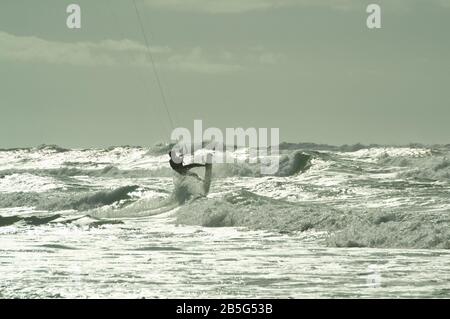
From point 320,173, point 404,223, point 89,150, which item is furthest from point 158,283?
point 89,150

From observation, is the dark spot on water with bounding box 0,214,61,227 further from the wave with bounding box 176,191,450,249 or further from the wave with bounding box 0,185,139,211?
the wave with bounding box 0,185,139,211

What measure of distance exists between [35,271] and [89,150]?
56423 millimetres

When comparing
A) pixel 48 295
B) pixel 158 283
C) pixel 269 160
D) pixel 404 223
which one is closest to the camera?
pixel 48 295

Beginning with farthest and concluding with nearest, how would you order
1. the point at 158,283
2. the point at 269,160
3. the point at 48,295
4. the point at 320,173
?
1. the point at 269,160
2. the point at 320,173
3. the point at 158,283
4. the point at 48,295

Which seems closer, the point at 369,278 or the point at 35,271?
the point at 369,278

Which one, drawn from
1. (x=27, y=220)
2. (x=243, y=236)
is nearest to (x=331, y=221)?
(x=243, y=236)

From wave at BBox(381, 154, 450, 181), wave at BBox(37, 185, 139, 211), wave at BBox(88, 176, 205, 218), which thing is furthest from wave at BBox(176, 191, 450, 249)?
wave at BBox(381, 154, 450, 181)

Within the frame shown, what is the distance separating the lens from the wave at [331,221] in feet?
64.1

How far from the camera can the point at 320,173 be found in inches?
1660

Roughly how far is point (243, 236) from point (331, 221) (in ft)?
7.57

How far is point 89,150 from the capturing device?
7131cm

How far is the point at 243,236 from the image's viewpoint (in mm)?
22234

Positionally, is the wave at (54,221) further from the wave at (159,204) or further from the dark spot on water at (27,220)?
the wave at (159,204)

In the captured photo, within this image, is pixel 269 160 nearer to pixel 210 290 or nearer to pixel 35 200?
pixel 35 200
